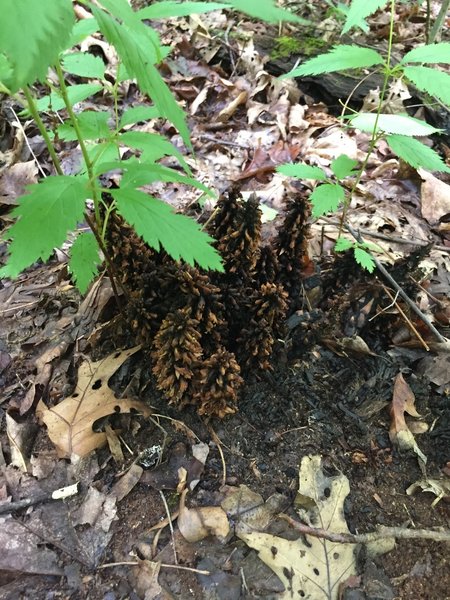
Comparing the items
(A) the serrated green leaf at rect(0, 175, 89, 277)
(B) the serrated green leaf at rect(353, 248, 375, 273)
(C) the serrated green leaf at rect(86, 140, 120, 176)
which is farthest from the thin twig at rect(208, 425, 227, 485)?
(C) the serrated green leaf at rect(86, 140, 120, 176)

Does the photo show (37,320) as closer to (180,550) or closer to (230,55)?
(180,550)

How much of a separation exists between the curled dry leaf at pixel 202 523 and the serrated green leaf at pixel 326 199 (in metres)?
1.35

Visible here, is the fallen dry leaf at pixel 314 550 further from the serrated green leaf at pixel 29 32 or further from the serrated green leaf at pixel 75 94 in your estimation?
the serrated green leaf at pixel 75 94

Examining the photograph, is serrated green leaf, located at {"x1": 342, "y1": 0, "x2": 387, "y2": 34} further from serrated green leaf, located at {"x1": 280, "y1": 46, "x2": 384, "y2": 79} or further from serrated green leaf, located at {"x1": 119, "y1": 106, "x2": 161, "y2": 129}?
serrated green leaf, located at {"x1": 119, "y1": 106, "x2": 161, "y2": 129}

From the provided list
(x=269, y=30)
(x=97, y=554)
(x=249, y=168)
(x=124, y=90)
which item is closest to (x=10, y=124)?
(x=124, y=90)

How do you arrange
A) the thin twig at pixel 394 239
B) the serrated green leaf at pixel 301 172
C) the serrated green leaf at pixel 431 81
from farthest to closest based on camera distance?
the thin twig at pixel 394 239, the serrated green leaf at pixel 301 172, the serrated green leaf at pixel 431 81

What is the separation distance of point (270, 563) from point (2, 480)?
1168mm

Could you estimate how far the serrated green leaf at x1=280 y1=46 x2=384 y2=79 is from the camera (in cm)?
183

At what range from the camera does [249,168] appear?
3.74m

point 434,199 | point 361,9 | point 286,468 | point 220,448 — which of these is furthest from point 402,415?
point 434,199

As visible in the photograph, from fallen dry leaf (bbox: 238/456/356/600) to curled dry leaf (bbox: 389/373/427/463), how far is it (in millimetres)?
367

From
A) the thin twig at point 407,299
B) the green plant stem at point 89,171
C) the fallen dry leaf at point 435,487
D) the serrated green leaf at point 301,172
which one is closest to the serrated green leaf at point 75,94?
the green plant stem at point 89,171

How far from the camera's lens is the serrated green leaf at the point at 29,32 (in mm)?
771

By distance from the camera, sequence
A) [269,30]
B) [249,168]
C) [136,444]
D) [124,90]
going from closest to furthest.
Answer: [136,444]
[249,168]
[124,90]
[269,30]
